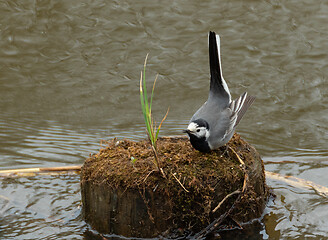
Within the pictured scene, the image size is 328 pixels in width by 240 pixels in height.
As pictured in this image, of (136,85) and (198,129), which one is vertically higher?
(136,85)

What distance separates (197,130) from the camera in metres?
5.07

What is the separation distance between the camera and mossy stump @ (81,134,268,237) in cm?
491

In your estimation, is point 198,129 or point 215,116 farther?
point 215,116

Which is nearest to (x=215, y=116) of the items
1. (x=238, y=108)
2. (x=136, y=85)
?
(x=238, y=108)

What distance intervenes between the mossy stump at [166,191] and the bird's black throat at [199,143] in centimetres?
10

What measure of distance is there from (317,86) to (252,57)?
1499 mm

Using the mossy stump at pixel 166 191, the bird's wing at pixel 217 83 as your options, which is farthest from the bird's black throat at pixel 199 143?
the bird's wing at pixel 217 83

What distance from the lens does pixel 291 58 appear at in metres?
10.6

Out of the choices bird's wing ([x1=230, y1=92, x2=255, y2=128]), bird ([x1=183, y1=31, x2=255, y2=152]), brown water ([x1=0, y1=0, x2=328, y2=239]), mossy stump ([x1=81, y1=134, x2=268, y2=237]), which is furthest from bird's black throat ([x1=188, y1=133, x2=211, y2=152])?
brown water ([x1=0, y1=0, x2=328, y2=239])

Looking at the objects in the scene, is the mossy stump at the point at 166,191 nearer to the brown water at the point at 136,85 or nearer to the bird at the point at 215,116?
the bird at the point at 215,116

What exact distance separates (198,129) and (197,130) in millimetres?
16

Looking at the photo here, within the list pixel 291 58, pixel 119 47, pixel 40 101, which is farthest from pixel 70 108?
pixel 291 58

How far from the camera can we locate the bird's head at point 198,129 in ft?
16.5

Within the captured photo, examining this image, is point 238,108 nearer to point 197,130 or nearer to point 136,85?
point 197,130
